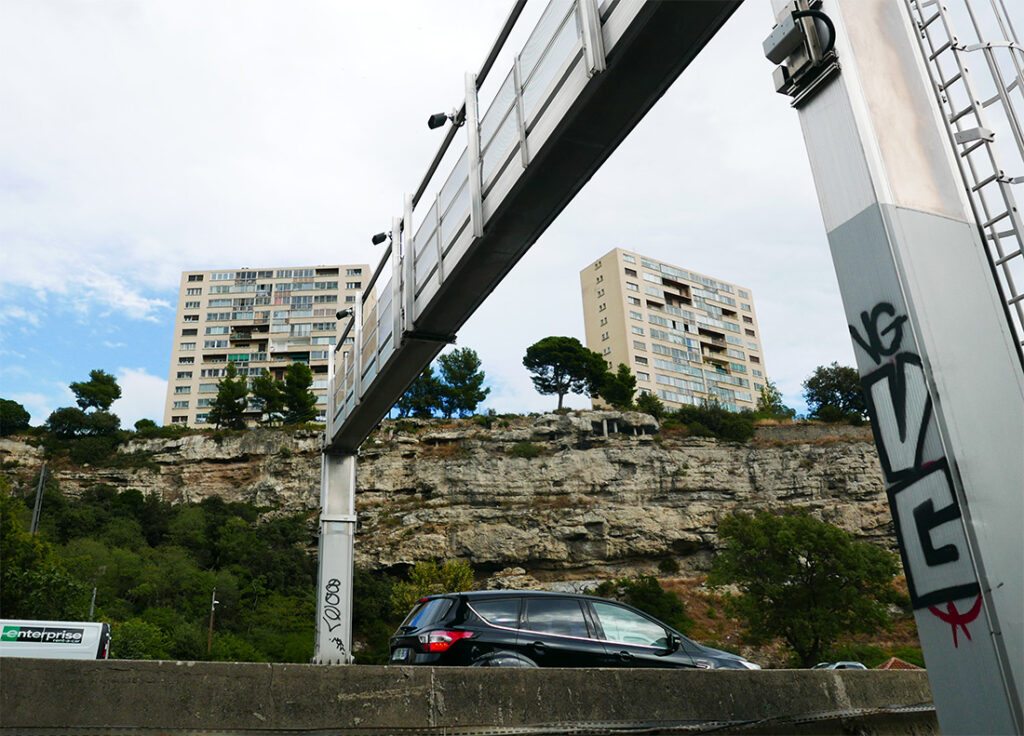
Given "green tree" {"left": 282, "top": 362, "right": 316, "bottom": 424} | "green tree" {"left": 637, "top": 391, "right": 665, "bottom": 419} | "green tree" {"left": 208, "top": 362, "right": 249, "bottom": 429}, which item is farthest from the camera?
"green tree" {"left": 282, "top": 362, "right": 316, "bottom": 424}

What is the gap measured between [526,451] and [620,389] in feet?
71.5

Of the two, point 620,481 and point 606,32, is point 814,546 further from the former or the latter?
point 606,32

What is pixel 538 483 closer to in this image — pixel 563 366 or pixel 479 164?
pixel 563 366

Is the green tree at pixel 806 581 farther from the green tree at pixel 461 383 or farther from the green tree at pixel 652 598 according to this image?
the green tree at pixel 461 383

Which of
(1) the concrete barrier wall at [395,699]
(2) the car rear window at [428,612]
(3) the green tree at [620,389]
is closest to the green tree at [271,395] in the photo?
(3) the green tree at [620,389]

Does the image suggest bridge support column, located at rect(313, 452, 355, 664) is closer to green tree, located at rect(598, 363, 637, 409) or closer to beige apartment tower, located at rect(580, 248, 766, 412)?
green tree, located at rect(598, 363, 637, 409)

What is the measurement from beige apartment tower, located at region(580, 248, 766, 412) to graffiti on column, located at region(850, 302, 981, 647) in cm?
9188

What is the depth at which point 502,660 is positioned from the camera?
313 inches

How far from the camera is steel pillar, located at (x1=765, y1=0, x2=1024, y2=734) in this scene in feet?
11.3

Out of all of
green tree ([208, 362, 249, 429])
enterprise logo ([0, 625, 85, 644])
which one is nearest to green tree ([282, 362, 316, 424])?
green tree ([208, 362, 249, 429])

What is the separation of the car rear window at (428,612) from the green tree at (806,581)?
3349 centimetres

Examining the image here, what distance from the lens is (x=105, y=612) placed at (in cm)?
3934

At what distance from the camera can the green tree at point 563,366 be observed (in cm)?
8512

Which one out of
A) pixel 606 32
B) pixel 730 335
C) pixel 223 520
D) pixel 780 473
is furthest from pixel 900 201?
pixel 730 335
